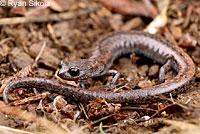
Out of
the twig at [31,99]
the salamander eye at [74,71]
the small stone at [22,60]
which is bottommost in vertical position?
the twig at [31,99]

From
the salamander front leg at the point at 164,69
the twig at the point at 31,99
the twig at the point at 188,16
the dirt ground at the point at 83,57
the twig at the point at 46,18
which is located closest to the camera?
the dirt ground at the point at 83,57

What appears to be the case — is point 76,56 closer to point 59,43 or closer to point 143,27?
point 59,43

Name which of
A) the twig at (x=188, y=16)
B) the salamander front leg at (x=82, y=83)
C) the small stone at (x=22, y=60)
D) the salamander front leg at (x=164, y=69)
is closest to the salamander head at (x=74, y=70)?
the salamander front leg at (x=82, y=83)

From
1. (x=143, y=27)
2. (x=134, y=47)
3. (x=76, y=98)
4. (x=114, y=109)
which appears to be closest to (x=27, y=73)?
(x=76, y=98)

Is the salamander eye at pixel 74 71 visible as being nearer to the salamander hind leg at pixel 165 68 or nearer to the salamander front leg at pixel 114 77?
the salamander front leg at pixel 114 77

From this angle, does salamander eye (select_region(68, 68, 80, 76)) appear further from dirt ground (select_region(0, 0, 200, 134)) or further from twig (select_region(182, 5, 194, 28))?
twig (select_region(182, 5, 194, 28))

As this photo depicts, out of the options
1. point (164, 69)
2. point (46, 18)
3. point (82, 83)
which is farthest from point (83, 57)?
point (164, 69)

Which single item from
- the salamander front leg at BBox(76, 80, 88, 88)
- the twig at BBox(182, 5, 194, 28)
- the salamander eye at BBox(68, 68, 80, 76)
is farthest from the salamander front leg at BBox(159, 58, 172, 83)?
the salamander eye at BBox(68, 68, 80, 76)
